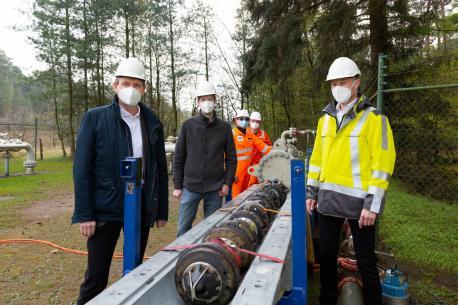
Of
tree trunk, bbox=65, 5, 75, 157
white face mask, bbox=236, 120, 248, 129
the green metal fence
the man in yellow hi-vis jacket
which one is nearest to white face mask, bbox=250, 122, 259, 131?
white face mask, bbox=236, 120, 248, 129

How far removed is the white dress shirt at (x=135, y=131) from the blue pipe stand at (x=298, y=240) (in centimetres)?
109

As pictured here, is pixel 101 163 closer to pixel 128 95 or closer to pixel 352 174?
pixel 128 95

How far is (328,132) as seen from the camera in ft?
8.85

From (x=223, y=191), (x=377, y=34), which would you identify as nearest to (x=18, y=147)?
A: (x=223, y=191)

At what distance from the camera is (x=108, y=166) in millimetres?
2336

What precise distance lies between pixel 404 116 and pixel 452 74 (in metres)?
0.98

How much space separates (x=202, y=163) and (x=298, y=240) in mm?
1905

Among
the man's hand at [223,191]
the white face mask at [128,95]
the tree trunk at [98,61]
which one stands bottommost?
the man's hand at [223,191]

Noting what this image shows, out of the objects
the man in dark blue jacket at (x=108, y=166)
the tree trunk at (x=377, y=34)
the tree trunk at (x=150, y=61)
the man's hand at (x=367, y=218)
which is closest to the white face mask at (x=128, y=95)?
the man in dark blue jacket at (x=108, y=166)

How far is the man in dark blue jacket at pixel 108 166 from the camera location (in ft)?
7.37

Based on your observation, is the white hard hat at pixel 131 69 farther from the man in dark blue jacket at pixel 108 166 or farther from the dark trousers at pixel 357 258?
the dark trousers at pixel 357 258

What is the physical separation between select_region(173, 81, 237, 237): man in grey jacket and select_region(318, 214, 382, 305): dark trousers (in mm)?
1434

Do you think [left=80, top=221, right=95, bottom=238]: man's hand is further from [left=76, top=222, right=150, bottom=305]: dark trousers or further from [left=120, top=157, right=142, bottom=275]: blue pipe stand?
[left=120, top=157, right=142, bottom=275]: blue pipe stand

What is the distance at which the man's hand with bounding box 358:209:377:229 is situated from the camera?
2.37m
